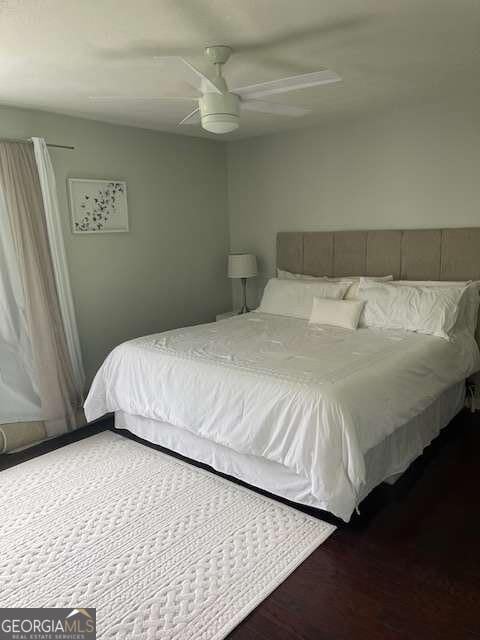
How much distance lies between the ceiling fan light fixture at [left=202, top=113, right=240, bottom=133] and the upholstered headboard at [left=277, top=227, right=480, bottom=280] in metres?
1.98

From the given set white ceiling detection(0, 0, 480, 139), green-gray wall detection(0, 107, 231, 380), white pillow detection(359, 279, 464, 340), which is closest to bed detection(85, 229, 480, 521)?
white pillow detection(359, 279, 464, 340)

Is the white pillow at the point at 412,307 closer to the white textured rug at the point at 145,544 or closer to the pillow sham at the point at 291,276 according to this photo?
the pillow sham at the point at 291,276

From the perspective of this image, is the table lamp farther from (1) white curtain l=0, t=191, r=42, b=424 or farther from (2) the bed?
(1) white curtain l=0, t=191, r=42, b=424

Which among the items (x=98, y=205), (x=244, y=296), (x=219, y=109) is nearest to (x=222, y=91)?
(x=219, y=109)

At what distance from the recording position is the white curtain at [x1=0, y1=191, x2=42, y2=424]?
315cm

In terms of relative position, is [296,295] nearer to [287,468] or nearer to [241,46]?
[287,468]

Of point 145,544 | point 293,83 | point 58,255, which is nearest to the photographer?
point 293,83

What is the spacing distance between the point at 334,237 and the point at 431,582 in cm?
293

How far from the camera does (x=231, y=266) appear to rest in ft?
15.1

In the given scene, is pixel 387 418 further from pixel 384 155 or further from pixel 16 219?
pixel 16 219

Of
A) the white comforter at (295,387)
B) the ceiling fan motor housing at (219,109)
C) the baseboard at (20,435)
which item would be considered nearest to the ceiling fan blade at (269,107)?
the ceiling fan motor housing at (219,109)

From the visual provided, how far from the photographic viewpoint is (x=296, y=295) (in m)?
3.97

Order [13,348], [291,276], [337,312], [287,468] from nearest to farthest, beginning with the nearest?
[287,468] → [13,348] → [337,312] → [291,276]

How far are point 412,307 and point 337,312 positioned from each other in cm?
55
